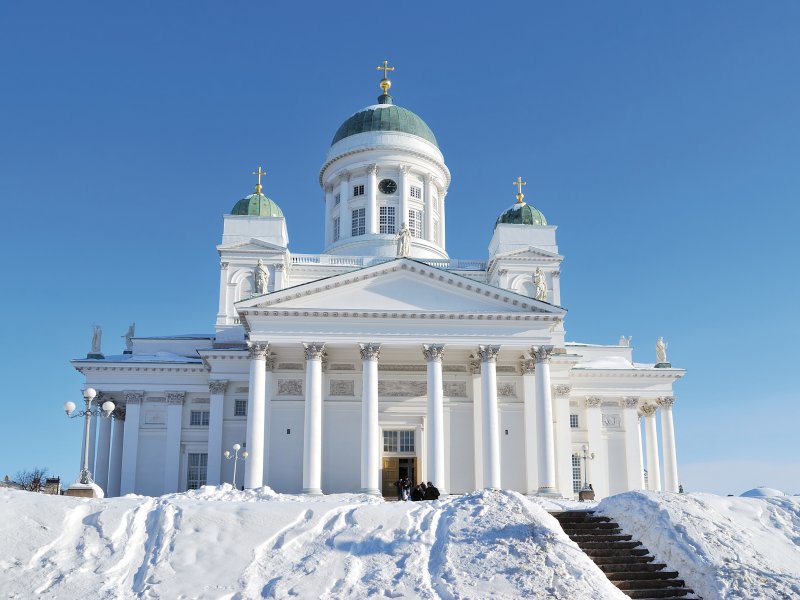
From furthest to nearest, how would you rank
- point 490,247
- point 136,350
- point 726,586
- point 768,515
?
point 490,247 < point 136,350 < point 768,515 < point 726,586

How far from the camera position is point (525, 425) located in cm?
4003

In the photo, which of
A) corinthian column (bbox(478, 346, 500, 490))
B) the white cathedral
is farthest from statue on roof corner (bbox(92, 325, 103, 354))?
corinthian column (bbox(478, 346, 500, 490))

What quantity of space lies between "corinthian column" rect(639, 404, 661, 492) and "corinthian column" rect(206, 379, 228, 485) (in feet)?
78.0

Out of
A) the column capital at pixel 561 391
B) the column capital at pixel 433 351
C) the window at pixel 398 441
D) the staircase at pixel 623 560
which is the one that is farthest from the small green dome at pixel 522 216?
the staircase at pixel 623 560

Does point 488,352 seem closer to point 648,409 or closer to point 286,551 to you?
point 648,409

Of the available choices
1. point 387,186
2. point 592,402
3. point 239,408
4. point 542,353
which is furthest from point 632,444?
point 239,408

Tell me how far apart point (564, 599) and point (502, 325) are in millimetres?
22873

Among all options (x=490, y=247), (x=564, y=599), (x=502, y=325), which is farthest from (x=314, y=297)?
(x=564, y=599)

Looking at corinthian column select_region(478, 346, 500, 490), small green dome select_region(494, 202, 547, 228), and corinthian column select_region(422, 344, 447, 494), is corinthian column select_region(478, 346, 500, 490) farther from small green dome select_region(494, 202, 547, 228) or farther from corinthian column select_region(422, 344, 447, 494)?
small green dome select_region(494, 202, 547, 228)

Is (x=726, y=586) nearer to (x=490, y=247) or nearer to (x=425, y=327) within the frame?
(x=425, y=327)

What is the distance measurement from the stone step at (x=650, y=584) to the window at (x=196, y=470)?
29.8 m

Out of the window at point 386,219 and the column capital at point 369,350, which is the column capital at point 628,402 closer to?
the window at point 386,219

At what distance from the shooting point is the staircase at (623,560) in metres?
17.7

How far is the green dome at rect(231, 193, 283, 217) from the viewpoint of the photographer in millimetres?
50281
